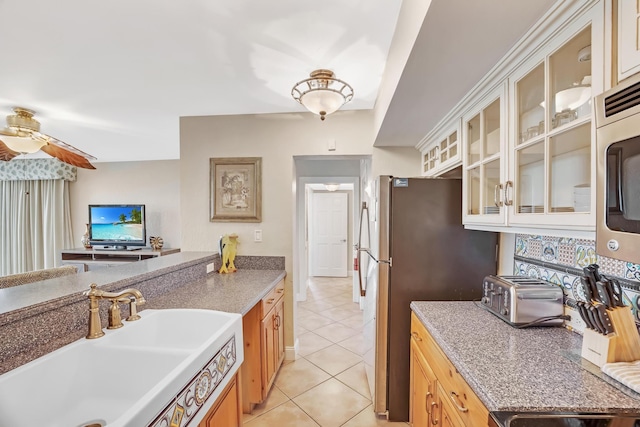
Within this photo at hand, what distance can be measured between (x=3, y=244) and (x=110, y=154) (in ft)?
9.18

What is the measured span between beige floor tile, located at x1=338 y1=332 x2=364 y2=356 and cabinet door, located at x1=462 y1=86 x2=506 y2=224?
1820 millimetres

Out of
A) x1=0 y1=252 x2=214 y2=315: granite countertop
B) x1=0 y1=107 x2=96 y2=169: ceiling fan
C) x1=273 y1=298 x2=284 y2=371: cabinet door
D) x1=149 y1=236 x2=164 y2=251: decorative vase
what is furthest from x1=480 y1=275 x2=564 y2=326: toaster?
x1=149 y1=236 x2=164 y2=251: decorative vase

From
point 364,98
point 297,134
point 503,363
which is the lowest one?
point 503,363

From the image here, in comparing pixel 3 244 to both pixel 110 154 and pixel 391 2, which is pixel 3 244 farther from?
pixel 391 2

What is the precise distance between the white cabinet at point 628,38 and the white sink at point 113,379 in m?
1.43

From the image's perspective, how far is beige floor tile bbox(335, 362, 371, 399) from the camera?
2184 mm

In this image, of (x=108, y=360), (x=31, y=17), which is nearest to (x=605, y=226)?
(x=108, y=360)

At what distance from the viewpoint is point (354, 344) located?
9.64 ft

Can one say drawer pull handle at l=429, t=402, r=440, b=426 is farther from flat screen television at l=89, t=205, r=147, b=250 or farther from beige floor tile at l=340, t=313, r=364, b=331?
flat screen television at l=89, t=205, r=147, b=250

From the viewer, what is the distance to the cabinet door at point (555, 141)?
2.81 ft

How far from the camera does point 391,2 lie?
4.30ft

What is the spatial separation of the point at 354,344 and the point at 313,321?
796mm

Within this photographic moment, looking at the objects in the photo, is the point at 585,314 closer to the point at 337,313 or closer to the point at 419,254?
the point at 419,254

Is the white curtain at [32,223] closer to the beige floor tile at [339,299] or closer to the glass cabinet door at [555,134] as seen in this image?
the beige floor tile at [339,299]
